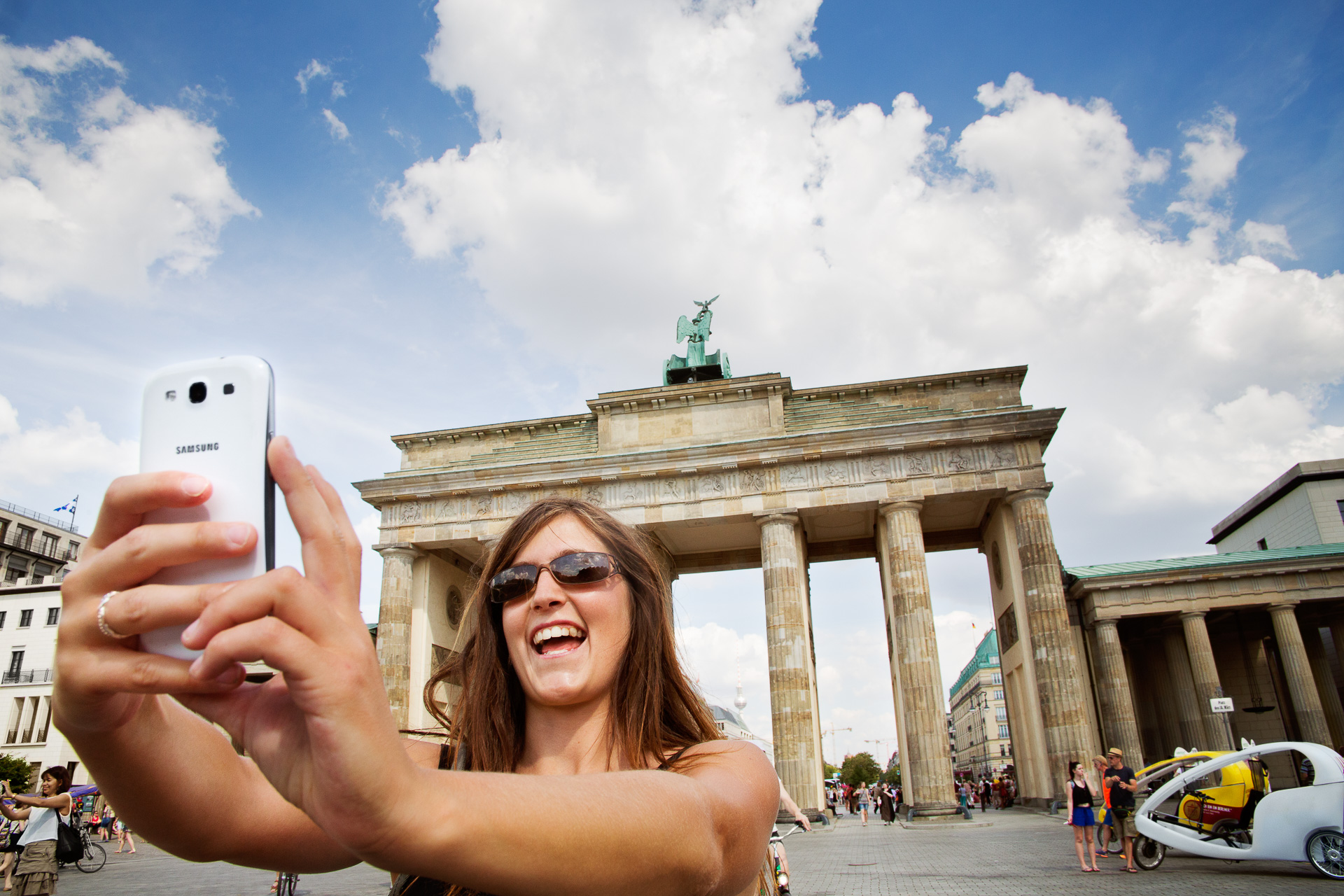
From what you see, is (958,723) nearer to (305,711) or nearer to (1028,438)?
(1028,438)

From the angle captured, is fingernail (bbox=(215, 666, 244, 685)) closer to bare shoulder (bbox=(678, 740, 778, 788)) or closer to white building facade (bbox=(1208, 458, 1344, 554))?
bare shoulder (bbox=(678, 740, 778, 788))

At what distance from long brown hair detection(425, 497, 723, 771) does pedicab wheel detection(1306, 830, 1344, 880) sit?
1285 centimetres

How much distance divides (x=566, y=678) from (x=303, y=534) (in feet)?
3.42

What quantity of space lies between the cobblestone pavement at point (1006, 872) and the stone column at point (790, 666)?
5.18 meters

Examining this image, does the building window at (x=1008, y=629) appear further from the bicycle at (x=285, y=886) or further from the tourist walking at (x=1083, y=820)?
the bicycle at (x=285, y=886)

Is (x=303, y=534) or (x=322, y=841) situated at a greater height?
(x=303, y=534)

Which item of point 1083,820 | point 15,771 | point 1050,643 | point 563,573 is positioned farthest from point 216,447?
point 15,771

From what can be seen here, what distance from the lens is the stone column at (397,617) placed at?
28.9m

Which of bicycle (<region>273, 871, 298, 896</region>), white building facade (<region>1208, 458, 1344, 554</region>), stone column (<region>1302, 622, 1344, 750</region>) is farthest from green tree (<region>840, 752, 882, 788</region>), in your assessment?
bicycle (<region>273, 871, 298, 896</region>)

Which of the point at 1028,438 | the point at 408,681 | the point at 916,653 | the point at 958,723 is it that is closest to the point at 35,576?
the point at 408,681

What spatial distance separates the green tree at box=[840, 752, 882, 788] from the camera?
391 feet

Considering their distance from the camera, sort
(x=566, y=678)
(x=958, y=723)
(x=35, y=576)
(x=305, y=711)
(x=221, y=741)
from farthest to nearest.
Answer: (x=958, y=723) < (x=35, y=576) < (x=566, y=678) < (x=221, y=741) < (x=305, y=711)

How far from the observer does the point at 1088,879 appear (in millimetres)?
11766

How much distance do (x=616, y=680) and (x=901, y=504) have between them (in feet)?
88.1
